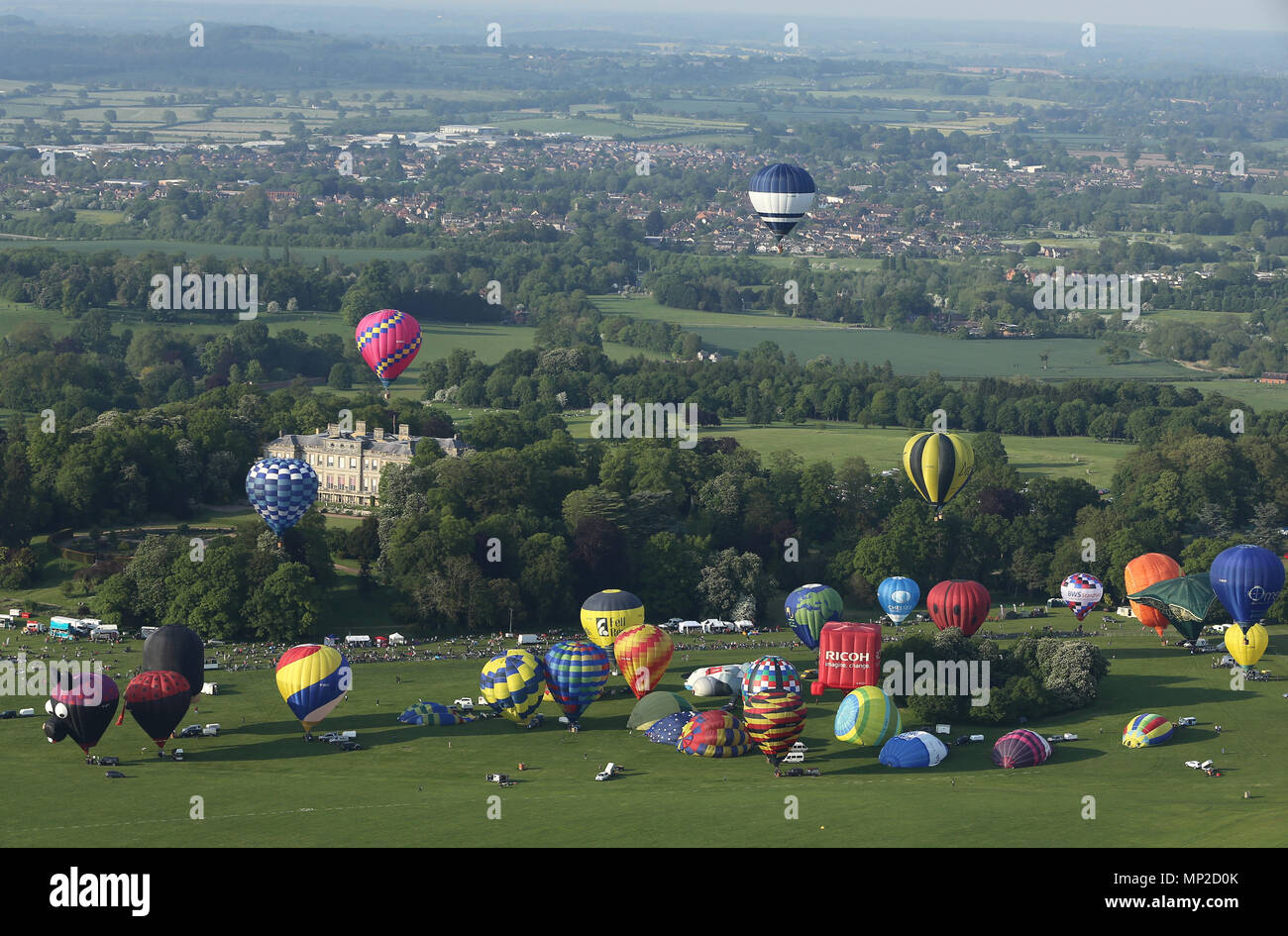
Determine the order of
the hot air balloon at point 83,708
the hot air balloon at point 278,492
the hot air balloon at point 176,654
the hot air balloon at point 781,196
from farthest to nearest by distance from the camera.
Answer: the hot air balloon at point 781,196
the hot air balloon at point 278,492
the hot air balloon at point 176,654
the hot air balloon at point 83,708

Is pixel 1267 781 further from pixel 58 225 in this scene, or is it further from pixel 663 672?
pixel 58 225

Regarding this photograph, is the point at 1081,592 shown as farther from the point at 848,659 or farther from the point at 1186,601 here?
the point at 848,659

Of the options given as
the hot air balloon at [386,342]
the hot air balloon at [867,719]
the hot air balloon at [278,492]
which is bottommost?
the hot air balloon at [867,719]

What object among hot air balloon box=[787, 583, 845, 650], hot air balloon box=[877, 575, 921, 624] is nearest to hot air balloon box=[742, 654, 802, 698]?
hot air balloon box=[787, 583, 845, 650]

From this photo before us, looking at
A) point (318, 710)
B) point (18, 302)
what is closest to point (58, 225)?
point (18, 302)

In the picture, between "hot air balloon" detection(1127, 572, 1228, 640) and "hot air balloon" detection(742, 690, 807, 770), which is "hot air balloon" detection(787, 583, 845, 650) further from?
"hot air balloon" detection(742, 690, 807, 770)

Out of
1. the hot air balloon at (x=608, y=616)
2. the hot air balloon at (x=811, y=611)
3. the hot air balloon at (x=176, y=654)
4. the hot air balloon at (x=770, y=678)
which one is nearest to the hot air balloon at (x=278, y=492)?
the hot air balloon at (x=608, y=616)

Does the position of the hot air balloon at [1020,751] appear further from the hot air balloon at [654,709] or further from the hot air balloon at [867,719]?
the hot air balloon at [654,709]
